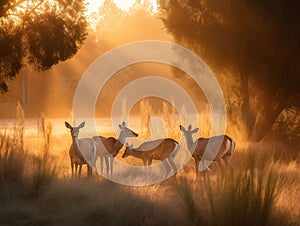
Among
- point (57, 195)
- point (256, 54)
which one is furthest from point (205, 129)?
point (57, 195)

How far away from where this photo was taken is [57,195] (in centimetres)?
949

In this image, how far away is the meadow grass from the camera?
7.42m

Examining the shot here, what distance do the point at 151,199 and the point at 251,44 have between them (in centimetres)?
871

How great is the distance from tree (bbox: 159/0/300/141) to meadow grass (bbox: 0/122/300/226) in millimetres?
5387

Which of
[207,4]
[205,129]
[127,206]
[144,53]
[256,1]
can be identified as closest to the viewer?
[127,206]

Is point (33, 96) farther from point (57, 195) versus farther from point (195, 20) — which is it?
point (57, 195)

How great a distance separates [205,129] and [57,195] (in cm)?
1021

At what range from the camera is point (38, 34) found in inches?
624

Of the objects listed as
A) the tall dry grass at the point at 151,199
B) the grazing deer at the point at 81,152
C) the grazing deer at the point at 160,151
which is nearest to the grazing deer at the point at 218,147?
the grazing deer at the point at 160,151

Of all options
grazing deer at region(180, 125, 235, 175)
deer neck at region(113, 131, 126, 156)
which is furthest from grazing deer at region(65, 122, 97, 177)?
grazing deer at region(180, 125, 235, 175)

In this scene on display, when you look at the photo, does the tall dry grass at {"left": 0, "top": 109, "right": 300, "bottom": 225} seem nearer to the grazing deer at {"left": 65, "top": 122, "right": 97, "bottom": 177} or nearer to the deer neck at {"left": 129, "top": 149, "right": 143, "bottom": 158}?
the grazing deer at {"left": 65, "top": 122, "right": 97, "bottom": 177}

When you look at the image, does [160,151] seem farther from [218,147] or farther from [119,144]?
[218,147]

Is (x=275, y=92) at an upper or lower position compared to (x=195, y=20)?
lower

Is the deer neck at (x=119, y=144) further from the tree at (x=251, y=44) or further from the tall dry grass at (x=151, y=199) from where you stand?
the tree at (x=251, y=44)
